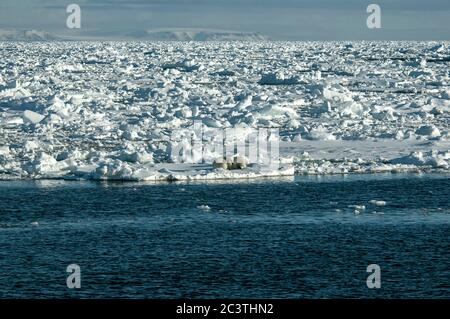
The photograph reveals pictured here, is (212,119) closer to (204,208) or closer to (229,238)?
(204,208)

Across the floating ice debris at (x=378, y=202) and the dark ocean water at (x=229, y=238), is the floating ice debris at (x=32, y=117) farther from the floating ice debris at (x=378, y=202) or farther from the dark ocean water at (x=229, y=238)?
the floating ice debris at (x=378, y=202)

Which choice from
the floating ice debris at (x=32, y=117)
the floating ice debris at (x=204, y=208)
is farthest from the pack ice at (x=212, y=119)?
the floating ice debris at (x=204, y=208)

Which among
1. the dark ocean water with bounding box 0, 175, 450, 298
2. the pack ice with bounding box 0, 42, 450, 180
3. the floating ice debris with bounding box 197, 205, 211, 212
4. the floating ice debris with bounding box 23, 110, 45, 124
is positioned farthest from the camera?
the floating ice debris with bounding box 23, 110, 45, 124

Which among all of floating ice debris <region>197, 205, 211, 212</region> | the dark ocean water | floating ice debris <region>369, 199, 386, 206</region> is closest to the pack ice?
the dark ocean water

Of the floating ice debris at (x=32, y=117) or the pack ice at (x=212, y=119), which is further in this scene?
the floating ice debris at (x=32, y=117)

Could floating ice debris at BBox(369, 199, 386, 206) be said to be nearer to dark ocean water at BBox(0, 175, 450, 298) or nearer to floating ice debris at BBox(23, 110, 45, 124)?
dark ocean water at BBox(0, 175, 450, 298)
